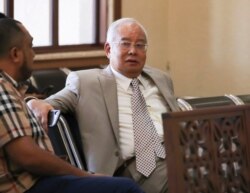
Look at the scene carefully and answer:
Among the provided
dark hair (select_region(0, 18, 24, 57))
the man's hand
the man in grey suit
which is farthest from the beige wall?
dark hair (select_region(0, 18, 24, 57))

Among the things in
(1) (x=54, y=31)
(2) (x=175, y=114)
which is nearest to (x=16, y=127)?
(2) (x=175, y=114)

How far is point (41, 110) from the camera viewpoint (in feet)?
8.30

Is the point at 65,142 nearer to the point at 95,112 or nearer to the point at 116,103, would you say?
the point at 95,112

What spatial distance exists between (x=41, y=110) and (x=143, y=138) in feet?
2.00

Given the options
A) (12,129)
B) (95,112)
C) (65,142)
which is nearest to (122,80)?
(95,112)

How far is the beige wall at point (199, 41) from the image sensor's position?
4.89m

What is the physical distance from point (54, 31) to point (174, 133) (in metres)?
3.36

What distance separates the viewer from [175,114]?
1657mm

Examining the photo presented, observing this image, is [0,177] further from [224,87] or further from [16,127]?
[224,87]

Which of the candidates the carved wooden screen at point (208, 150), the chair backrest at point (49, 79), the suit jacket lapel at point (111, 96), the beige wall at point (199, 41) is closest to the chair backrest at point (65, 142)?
the suit jacket lapel at point (111, 96)

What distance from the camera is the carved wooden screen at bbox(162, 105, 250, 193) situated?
64.3 inches

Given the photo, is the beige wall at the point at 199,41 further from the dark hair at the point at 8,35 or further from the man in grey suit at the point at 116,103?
the dark hair at the point at 8,35

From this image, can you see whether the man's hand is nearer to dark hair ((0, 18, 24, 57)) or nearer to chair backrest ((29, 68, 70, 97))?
dark hair ((0, 18, 24, 57))

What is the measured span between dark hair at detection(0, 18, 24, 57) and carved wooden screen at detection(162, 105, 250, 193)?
840 millimetres
